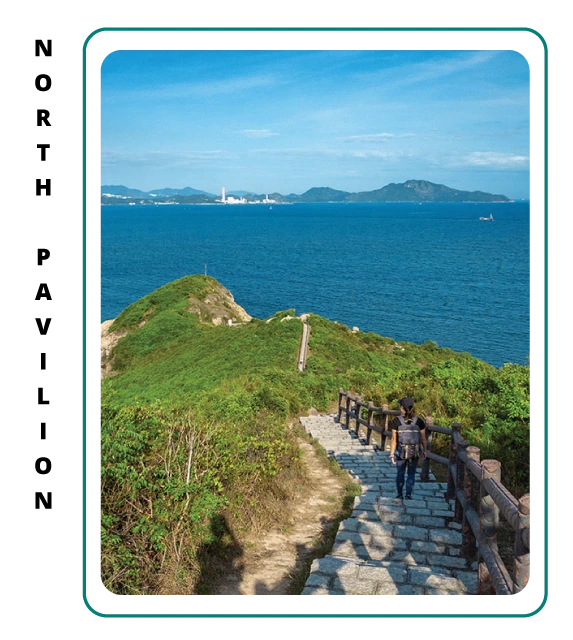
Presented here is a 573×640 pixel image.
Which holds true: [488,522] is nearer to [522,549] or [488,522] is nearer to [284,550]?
[522,549]

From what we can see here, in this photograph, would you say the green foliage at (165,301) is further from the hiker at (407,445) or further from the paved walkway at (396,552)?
the paved walkway at (396,552)

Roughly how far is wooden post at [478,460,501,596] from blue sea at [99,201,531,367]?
2081cm

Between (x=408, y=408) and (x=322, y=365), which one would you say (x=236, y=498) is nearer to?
(x=408, y=408)

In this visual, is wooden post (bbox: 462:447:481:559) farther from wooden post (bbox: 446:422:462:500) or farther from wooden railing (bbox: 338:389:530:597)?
wooden post (bbox: 446:422:462:500)

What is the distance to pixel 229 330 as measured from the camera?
1375 inches

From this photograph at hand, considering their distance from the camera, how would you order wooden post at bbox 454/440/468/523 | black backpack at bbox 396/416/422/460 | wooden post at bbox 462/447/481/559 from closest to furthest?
wooden post at bbox 462/447/481/559 < wooden post at bbox 454/440/468/523 < black backpack at bbox 396/416/422/460

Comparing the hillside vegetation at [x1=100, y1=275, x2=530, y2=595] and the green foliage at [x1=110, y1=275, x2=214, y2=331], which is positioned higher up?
the green foliage at [x1=110, y1=275, x2=214, y2=331]

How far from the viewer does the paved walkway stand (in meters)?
4.96

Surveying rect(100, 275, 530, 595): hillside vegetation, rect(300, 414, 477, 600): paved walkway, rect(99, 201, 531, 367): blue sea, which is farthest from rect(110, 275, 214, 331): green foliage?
rect(300, 414, 477, 600): paved walkway

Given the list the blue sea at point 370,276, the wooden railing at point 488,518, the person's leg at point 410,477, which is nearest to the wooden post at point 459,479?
the wooden railing at point 488,518

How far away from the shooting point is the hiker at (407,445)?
7.87 m

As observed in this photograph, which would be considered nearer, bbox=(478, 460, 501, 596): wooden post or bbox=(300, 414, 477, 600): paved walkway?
bbox=(478, 460, 501, 596): wooden post

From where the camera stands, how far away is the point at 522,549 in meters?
3.50
